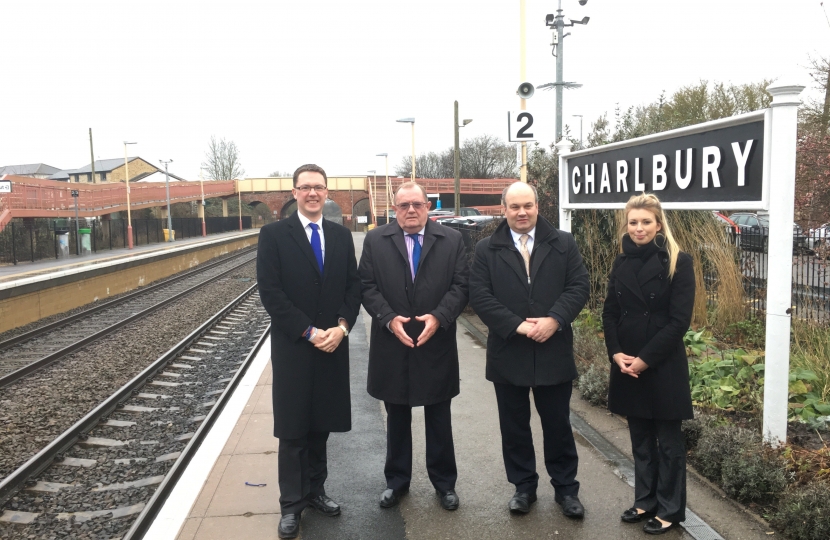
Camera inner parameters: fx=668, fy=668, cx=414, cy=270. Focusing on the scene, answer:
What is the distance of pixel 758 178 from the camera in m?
3.96

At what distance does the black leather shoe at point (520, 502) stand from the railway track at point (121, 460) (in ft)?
6.85

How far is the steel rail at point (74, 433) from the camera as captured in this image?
4949 mm

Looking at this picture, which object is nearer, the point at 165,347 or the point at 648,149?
the point at 648,149

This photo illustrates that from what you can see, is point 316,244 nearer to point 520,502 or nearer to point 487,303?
point 487,303

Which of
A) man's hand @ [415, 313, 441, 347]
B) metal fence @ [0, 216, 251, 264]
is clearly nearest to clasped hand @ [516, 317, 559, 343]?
man's hand @ [415, 313, 441, 347]

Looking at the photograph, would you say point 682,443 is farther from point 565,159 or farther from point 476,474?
point 565,159

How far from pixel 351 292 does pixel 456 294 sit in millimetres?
622

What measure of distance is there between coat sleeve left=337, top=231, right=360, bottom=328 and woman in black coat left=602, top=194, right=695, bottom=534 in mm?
1486

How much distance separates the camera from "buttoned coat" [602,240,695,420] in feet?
11.4

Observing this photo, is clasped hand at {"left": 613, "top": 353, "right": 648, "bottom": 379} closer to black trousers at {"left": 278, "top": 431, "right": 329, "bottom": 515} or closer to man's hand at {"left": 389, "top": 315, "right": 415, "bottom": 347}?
man's hand at {"left": 389, "top": 315, "right": 415, "bottom": 347}

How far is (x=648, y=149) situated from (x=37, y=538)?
5028 mm

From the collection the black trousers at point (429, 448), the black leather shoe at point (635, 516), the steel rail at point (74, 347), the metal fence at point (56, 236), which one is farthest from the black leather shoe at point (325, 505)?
the metal fence at point (56, 236)

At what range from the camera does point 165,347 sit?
10688 millimetres

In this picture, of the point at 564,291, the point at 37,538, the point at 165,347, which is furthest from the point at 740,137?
the point at 165,347
